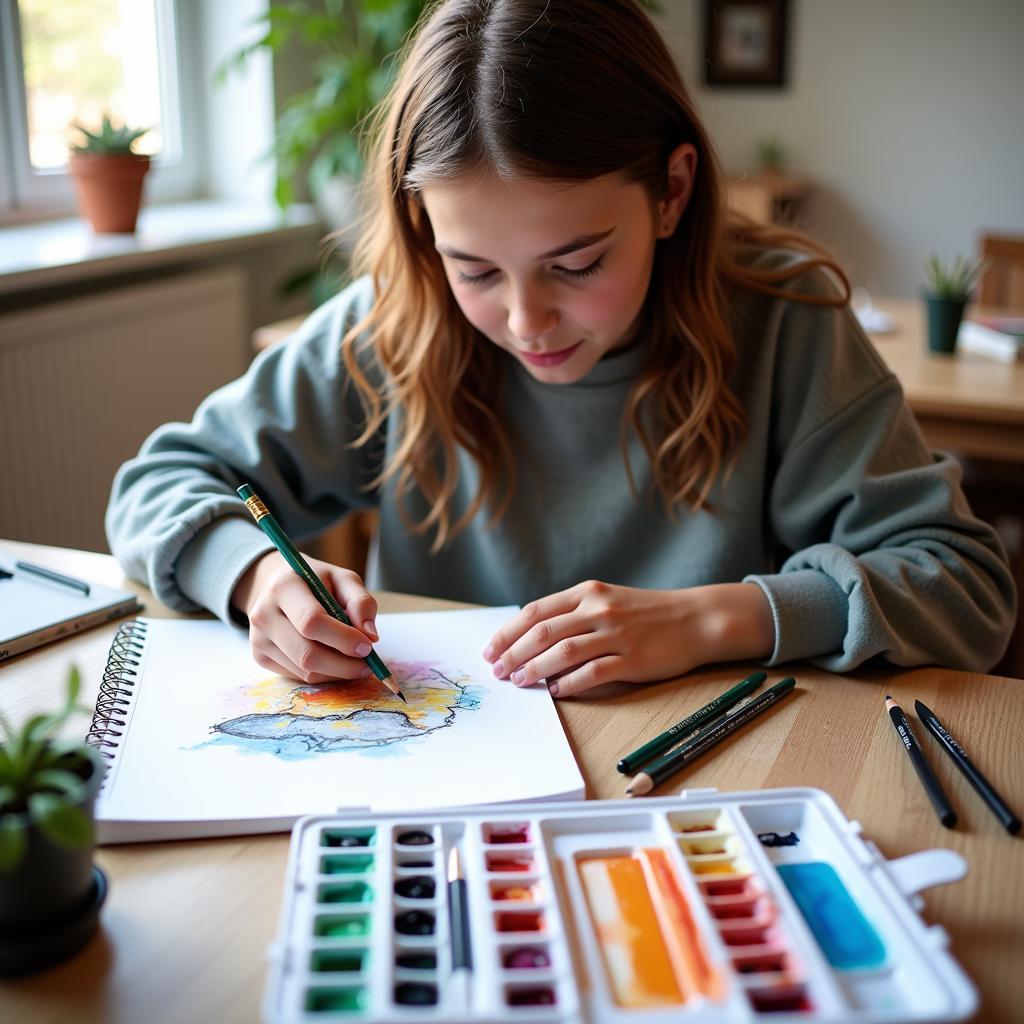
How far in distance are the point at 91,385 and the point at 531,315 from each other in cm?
142

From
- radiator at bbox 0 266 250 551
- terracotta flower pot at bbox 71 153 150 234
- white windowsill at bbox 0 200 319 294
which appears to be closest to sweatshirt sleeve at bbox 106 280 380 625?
white windowsill at bbox 0 200 319 294

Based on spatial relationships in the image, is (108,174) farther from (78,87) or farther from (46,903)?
(46,903)

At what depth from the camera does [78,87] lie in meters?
2.32

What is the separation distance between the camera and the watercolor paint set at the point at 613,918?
0.51 m

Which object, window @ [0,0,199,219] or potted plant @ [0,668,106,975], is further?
window @ [0,0,199,219]

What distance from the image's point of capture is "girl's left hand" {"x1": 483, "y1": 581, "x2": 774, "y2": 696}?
861 mm

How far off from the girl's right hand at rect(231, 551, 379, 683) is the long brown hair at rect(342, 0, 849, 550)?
0.31m

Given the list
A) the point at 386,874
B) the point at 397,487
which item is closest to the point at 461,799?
the point at 386,874

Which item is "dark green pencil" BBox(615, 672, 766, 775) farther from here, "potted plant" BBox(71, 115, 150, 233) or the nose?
"potted plant" BBox(71, 115, 150, 233)

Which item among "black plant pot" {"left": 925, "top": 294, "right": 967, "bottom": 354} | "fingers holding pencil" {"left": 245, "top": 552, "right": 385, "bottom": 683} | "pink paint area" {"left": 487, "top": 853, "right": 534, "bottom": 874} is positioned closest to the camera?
"pink paint area" {"left": 487, "top": 853, "right": 534, "bottom": 874}

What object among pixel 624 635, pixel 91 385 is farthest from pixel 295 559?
pixel 91 385

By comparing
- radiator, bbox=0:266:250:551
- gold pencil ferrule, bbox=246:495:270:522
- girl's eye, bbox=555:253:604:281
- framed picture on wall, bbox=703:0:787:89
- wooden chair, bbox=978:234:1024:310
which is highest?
framed picture on wall, bbox=703:0:787:89

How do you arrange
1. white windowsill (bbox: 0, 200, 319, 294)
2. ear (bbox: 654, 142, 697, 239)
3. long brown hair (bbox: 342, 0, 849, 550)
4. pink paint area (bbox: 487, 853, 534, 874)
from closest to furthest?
pink paint area (bbox: 487, 853, 534, 874), long brown hair (bbox: 342, 0, 849, 550), ear (bbox: 654, 142, 697, 239), white windowsill (bbox: 0, 200, 319, 294)

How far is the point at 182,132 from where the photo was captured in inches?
107
